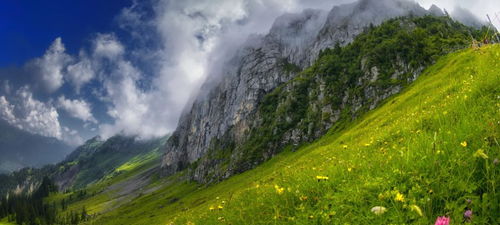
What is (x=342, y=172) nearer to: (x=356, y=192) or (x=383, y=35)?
(x=356, y=192)

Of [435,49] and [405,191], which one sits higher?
[435,49]

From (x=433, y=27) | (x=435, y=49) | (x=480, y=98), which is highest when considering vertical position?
(x=433, y=27)

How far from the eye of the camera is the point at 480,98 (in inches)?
344

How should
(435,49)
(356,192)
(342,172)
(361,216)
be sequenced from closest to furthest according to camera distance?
(361,216) < (356,192) < (342,172) < (435,49)

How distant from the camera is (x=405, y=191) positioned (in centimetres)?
525

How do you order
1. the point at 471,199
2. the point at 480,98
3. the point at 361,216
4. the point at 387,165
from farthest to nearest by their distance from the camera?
1. the point at 480,98
2. the point at 387,165
3. the point at 361,216
4. the point at 471,199

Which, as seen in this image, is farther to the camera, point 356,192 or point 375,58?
point 375,58

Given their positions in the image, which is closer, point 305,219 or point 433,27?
point 305,219

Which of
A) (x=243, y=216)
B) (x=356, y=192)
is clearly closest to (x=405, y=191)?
(x=356, y=192)

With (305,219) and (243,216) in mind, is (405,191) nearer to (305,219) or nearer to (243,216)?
(305,219)

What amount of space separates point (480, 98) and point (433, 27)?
210m

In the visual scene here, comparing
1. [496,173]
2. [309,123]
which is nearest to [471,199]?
[496,173]

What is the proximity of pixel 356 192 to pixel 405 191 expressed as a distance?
0.84 metres

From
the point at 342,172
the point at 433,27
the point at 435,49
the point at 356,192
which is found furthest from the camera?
the point at 433,27
